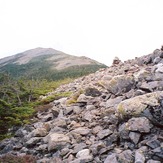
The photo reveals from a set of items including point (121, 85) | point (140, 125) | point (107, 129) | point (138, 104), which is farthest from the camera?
point (121, 85)

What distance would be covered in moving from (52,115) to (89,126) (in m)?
7.78

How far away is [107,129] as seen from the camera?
17.3 m

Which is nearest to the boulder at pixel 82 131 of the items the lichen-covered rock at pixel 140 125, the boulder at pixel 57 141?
the boulder at pixel 57 141

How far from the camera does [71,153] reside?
16.7 meters

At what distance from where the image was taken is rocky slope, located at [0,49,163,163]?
14.6m

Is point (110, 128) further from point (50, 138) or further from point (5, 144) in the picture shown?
point (5, 144)

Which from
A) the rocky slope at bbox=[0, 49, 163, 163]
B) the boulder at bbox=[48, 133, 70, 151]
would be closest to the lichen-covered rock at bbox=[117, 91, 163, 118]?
the rocky slope at bbox=[0, 49, 163, 163]

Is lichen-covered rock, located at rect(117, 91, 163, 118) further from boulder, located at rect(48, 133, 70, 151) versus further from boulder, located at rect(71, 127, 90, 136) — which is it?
boulder, located at rect(48, 133, 70, 151)

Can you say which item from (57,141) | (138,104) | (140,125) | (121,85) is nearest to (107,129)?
(138,104)

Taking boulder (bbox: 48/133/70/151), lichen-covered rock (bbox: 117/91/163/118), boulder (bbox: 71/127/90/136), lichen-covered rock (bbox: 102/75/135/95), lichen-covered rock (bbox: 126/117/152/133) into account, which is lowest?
boulder (bbox: 48/133/70/151)

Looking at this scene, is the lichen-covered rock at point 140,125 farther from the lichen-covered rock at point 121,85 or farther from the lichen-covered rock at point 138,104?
the lichen-covered rock at point 121,85

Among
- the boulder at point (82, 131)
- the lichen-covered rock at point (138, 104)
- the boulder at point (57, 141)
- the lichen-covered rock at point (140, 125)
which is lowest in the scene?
the boulder at point (57, 141)

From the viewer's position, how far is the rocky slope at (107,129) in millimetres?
14633

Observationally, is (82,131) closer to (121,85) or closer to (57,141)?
(57,141)
